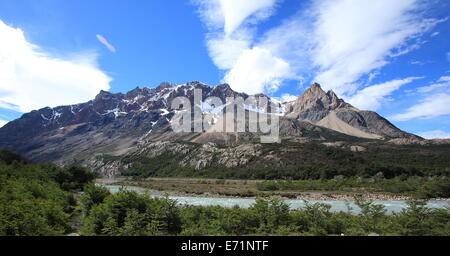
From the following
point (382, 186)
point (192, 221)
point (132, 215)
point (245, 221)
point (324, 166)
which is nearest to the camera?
point (132, 215)

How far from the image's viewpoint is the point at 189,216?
2194cm

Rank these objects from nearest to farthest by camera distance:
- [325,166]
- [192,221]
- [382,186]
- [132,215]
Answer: [132,215] < [192,221] < [382,186] < [325,166]

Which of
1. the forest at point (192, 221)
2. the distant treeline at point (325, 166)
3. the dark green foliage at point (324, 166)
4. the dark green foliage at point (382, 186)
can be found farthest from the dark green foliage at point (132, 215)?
the distant treeline at point (325, 166)

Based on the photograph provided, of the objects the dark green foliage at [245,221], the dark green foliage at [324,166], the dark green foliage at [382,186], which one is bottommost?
the dark green foliage at [382,186]

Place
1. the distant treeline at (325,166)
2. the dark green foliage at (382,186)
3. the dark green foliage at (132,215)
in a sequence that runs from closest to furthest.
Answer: the dark green foliage at (132,215)
the dark green foliage at (382,186)
the distant treeline at (325,166)

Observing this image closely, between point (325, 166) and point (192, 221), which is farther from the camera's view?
point (325, 166)

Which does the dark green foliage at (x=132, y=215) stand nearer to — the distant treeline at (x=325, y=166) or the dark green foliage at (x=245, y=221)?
the dark green foliage at (x=245, y=221)

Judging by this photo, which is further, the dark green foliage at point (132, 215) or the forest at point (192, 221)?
the dark green foliage at point (132, 215)

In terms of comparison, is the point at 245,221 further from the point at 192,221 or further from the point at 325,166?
the point at 325,166

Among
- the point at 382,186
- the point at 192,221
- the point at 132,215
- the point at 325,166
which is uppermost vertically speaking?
the point at 325,166

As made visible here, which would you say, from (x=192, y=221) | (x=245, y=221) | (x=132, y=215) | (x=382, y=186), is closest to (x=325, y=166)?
(x=382, y=186)

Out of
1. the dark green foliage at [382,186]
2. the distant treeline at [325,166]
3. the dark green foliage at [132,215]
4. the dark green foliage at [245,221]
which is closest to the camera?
the dark green foliage at [132,215]
